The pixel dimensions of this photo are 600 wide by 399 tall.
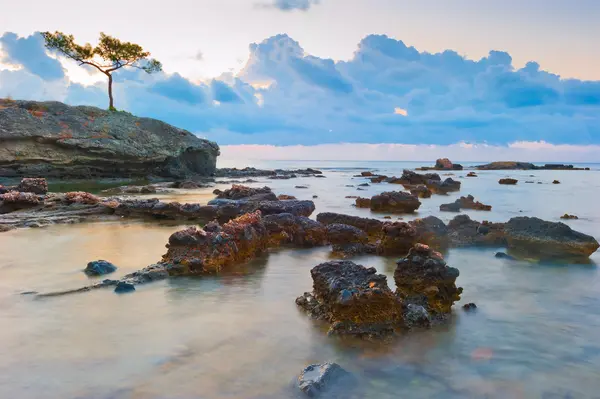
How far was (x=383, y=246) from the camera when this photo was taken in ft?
30.5

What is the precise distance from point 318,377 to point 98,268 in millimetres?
4975

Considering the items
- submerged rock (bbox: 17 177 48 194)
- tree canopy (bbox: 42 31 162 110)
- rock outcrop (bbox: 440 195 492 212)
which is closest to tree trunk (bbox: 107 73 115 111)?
tree canopy (bbox: 42 31 162 110)

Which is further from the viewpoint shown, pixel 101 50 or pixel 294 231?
pixel 101 50

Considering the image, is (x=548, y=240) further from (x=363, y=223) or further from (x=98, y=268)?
(x=98, y=268)

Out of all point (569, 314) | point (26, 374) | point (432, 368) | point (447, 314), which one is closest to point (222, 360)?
point (26, 374)

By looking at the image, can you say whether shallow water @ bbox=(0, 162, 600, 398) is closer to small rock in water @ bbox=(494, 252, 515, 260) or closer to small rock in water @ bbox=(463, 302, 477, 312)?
small rock in water @ bbox=(463, 302, 477, 312)

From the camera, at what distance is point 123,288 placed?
20.7ft

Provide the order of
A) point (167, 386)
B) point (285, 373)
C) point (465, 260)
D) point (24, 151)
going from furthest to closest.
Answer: point (24, 151)
point (465, 260)
point (285, 373)
point (167, 386)

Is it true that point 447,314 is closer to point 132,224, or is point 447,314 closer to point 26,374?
point 26,374

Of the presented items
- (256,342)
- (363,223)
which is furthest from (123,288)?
(363,223)

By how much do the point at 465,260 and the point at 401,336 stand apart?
501cm

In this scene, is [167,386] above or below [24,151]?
below

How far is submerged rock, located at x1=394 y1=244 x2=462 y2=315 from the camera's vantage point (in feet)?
18.4

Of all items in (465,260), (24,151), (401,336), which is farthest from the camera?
(24,151)
